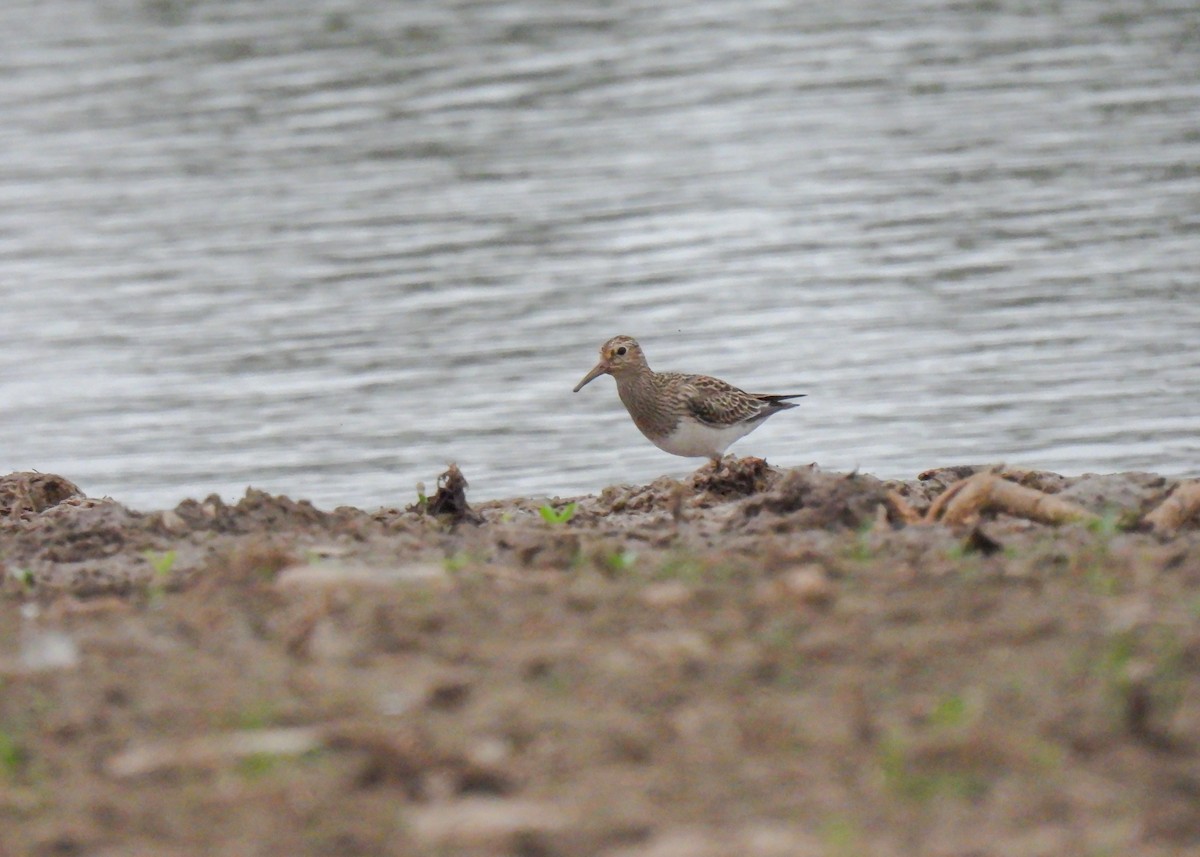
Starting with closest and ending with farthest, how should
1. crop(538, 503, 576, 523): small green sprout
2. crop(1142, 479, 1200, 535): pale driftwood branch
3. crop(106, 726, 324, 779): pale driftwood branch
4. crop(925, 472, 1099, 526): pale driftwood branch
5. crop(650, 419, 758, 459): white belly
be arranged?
crop(106, 726, 324, 779): pale driftwood branch, crop(1142, 479, 1200, 535): pale driftwood branch, crop(925, 472, 1099, 526): pale driftwood branch, crop(538, 503, 576, 523): small green sprout, crop(650, 419, 758, 459): white belly

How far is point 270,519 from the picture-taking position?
351 inches

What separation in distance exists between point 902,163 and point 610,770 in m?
18.6

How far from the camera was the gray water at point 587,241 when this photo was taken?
14344 millimetres

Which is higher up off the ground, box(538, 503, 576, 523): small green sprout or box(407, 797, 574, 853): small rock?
box(538, 503, 576, 523): small green sprout

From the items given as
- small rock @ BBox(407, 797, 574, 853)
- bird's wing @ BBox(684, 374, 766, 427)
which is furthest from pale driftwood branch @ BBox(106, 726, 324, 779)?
bird's wing @ BBox(684, 374, 766, 427)

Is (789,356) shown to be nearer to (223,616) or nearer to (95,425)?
(95,425)

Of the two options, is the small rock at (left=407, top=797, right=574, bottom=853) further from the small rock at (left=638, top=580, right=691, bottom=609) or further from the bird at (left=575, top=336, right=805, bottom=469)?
the bird at (left=575, top=336, right=805, bottom=469)

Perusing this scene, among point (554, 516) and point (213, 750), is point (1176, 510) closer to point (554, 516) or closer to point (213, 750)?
point (554, 516)

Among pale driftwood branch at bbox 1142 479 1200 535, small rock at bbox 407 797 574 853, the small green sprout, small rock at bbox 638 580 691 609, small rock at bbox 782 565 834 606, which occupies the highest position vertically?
the small green sprout

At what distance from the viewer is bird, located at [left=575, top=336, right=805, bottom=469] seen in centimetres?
1226

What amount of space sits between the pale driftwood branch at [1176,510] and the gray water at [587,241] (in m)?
4.32

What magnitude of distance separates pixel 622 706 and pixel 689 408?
7.47 m

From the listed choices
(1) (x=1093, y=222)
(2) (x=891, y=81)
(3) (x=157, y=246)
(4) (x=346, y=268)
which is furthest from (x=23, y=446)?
(2) (x=891, y=81)

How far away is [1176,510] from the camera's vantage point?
8.03 meters
